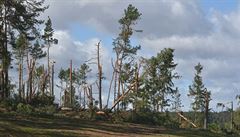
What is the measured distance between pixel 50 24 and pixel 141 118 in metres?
36.9

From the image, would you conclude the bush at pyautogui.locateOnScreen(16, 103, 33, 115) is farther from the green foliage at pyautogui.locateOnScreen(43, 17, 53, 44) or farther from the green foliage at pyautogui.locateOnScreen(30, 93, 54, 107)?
the green foliage at pyautogui.locateOnScreen(43, 17, 53, 44)

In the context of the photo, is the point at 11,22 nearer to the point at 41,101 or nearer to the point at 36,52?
the point at 41,101

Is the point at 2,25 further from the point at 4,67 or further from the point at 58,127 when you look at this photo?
the point at 58,127

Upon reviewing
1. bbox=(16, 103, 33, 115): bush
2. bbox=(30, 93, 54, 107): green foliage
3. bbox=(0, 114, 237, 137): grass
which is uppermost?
bbox=(30, 93, 54, 107): green foliage

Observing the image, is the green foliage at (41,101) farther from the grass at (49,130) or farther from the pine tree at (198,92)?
the pine tree at (198,92)

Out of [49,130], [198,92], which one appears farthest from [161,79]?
[49,130]

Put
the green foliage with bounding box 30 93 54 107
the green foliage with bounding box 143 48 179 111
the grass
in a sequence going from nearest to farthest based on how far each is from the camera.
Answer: the grass
the green foliage with bounding box 30 93 54 107
the green foliage with bounding box 143 48 179 111

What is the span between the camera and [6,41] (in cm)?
3891

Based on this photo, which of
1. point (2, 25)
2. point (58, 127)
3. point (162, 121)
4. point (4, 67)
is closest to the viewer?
point (58, 127)

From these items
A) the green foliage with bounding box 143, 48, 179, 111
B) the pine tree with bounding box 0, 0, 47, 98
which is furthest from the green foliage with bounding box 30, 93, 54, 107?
the green foliage with bounding box 143, 48, 179, 111

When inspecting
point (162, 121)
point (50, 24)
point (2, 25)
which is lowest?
point (162, 121)

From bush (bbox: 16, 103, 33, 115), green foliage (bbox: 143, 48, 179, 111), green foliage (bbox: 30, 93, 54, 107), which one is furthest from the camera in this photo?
green foliage (bbox: 143, 48, 179, 111)

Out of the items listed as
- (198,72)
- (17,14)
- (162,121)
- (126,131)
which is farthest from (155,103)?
(126,131)

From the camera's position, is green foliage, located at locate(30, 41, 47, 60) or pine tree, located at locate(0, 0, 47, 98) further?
green foliage, located at locate(30, 41, 47, 60)
